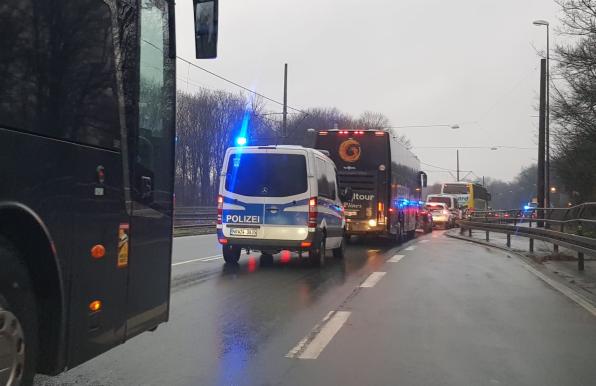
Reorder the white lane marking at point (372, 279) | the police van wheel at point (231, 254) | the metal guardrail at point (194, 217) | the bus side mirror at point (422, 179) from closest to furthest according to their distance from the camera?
1. the white lane marking at point (372, 279)
2. the police van wheel at point (231, 254)
3. the bus side mirror at point (422, 179)
4. the metal guardrail at point (194, 217)

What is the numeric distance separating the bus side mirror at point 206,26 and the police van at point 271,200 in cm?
713

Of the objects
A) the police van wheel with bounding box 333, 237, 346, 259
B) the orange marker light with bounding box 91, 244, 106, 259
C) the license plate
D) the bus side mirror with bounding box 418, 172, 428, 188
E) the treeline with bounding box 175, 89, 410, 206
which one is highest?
the treeline with bounding box 175, 89, 410, 206

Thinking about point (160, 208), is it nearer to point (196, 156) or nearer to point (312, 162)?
point (312, 162)

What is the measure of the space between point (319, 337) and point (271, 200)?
588cm

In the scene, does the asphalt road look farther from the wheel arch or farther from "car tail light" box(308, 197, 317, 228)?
the wheel arch

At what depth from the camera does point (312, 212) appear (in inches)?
471

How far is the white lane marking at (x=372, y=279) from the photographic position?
1030 cm

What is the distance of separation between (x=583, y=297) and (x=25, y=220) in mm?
8808

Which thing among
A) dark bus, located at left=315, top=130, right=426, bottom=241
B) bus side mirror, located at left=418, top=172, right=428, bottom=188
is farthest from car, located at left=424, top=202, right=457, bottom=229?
dark bus, located at left=315, top=130, right=426, bottom=241

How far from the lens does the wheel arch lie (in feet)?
10.6

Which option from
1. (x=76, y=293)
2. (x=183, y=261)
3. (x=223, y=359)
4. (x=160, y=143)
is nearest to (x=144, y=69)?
(x=160, y=143)

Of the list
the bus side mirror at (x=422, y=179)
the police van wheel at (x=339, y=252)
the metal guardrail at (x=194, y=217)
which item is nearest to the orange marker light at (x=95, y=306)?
the police van wheel at (x=339, y=252)

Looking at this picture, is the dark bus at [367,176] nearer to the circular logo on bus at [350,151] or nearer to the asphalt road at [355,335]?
the circular logo on bus at [350,151]

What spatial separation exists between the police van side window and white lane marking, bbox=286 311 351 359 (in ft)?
16.6
